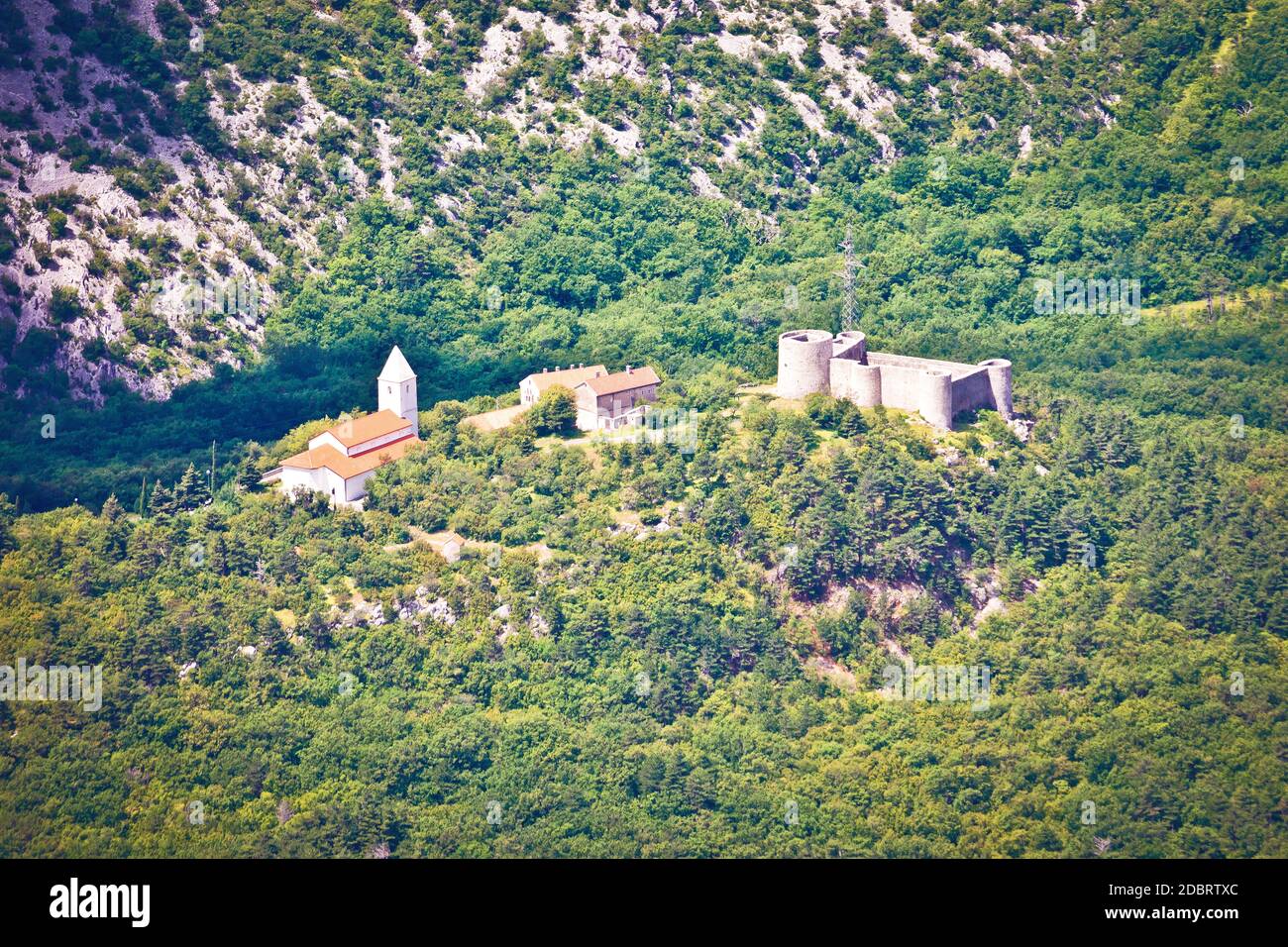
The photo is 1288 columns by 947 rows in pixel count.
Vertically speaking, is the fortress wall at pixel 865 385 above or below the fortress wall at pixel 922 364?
below

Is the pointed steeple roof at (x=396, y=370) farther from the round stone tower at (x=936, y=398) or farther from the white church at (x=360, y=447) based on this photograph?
the round stone tower at (x=936, y=398)

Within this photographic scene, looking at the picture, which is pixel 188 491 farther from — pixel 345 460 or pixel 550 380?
pixel 550 380

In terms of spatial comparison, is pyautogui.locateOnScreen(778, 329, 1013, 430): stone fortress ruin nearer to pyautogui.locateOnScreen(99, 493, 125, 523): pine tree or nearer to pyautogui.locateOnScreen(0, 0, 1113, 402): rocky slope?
pyautogui.locateOnScreen(0, 0, 1113, 402): rocky slope

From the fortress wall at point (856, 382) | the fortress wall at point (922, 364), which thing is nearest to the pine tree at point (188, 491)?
the fortress wall at point (856, 382)

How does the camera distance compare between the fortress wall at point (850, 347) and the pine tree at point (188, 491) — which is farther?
the fortress wall at point (850, 347)
